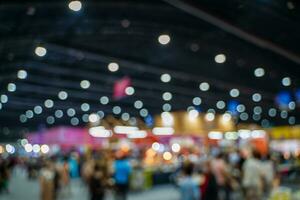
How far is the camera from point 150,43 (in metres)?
23.2

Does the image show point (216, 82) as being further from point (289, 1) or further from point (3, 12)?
point (3, 12)

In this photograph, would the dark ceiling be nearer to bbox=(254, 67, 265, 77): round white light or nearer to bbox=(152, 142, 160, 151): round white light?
bbox=(254, 67, 265, 77): round white light

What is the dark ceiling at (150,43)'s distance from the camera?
17.8m

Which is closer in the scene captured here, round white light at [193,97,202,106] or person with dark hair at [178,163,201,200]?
person with dark hair at [178,163,201,200]

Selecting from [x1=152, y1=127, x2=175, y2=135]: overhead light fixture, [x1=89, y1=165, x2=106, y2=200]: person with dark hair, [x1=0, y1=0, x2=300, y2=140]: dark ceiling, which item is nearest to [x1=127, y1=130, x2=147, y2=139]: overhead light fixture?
[x1=152, y1=127, x2=175, y2=135]: overhead light fixture

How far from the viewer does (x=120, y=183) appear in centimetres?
1186

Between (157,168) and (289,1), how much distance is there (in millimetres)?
8523

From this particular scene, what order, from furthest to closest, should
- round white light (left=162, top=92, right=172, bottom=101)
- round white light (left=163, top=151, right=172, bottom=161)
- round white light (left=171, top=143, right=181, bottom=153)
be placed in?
round white light (left=162, top=92, right=172, bottom=101)
round white light (left=171, top=143, right=181, bottom=153)
round white light (left=163, top=151, right=172, bottom=161)

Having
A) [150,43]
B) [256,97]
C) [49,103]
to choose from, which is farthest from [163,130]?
[49,103]

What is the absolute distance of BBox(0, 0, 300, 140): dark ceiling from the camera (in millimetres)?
17750

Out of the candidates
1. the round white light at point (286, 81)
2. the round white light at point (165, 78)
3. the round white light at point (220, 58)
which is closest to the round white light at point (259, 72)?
the round white light at point (286, 81)

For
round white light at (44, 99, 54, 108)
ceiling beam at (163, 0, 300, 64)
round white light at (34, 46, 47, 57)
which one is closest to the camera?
ceiling beam at (163, 0, 300, 64)

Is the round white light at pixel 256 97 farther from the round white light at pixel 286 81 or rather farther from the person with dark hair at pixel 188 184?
the person with dark hair at pixel 188 184

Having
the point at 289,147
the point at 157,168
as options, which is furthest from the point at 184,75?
the point at 157,168
